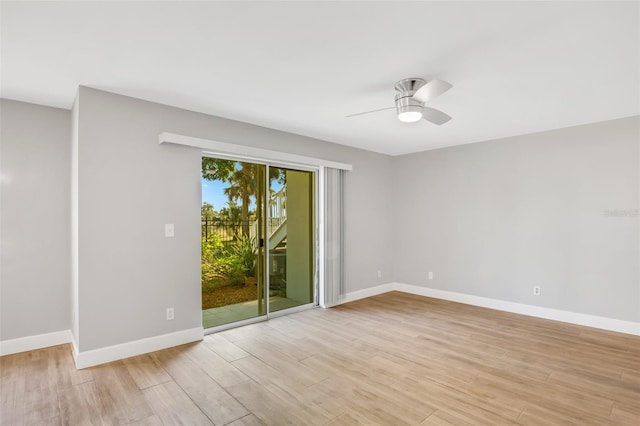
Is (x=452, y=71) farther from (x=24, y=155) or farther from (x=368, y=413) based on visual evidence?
(x=24, y=155)

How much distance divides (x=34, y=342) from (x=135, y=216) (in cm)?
166

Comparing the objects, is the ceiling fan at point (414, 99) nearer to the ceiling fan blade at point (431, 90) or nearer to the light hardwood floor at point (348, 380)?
the ceiling fan blade at point (431, 90)

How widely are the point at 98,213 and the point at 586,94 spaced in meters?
4.65

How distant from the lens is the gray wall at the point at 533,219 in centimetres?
373

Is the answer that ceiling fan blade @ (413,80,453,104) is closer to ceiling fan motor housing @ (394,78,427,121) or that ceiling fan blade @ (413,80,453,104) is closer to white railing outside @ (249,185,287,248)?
ceiling fan motor housing @ (394,78,427,121)

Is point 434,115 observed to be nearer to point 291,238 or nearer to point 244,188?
point 244,188

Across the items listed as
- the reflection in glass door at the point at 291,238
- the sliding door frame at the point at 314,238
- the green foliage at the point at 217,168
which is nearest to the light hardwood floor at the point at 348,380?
the sliding door frame at the point at 314,238

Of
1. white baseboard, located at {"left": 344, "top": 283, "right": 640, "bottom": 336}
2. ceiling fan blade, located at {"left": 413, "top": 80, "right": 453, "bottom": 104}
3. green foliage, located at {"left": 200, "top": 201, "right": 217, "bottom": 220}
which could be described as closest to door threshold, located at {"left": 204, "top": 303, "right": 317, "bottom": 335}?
white baseboard, located at {"left": 344, "top": 283, "right": 640, "bottom": 336}

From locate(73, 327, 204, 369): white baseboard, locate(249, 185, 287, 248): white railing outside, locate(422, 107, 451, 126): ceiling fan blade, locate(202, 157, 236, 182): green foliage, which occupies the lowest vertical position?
locate(73, 327, 204, 369): white baseboard

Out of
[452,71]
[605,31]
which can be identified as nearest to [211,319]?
[452,71]

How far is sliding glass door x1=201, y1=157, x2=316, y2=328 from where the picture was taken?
3.78 m

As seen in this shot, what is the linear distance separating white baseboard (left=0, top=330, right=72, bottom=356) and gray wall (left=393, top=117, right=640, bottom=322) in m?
4.87

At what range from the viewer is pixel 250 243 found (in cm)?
405

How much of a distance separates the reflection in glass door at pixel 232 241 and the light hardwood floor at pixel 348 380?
40 cm
